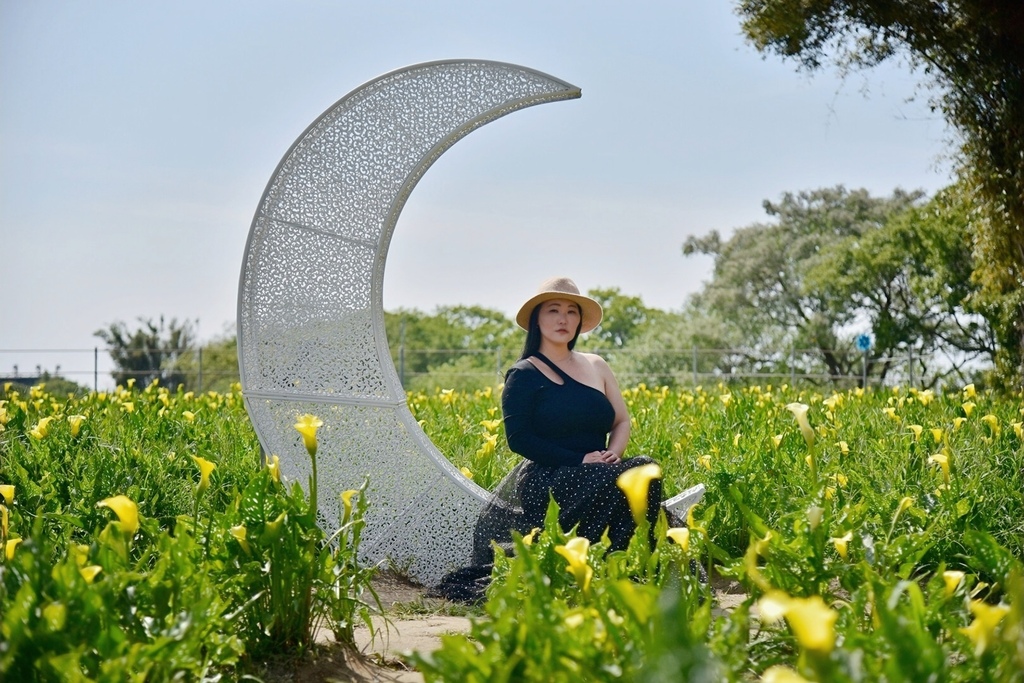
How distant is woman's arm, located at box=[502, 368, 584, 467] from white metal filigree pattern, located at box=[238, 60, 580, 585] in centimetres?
49

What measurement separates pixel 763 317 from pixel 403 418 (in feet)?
77.8

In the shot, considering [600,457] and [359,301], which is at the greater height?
[359,301]

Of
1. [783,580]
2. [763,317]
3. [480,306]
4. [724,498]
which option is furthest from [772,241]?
[783,580]

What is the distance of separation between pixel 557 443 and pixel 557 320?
539mm

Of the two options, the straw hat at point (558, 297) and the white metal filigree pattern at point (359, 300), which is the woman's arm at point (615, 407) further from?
the white metal filigree pattern at point (359, 300)

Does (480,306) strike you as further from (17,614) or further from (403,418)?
(17,614)

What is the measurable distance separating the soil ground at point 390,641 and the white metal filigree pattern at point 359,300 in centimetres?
32

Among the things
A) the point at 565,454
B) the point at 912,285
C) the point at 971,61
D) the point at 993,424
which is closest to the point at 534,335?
the point at 565,454

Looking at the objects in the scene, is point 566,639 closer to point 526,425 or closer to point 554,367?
point 526,425

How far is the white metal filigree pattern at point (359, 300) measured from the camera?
4.37 metres

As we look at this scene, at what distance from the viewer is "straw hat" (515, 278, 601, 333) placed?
4.30 meters

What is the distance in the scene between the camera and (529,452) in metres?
4.05

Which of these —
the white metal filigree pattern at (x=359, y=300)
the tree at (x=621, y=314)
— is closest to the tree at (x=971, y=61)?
the white metal filigree pattern at (x=359, y=300)

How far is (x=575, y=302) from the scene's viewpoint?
4.44m
